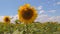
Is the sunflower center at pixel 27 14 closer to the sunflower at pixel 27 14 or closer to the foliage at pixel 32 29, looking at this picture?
the sunflower at pixel 27 14

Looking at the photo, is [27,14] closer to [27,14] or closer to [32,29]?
[27,14]

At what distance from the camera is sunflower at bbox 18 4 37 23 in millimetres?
1715

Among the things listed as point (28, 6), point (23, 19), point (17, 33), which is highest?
point (28, 6)

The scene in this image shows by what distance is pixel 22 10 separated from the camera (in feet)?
5.66

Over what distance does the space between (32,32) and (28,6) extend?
15.6 inches

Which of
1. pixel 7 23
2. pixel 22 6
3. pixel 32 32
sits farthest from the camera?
pixel 7 23

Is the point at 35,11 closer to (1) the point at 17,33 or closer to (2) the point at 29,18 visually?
(2) the point at 29,18

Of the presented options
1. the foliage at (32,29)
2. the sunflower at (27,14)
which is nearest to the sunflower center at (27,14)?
the sunflower at (27,14)

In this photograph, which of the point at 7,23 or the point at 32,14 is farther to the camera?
the point at 7,23

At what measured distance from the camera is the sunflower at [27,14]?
1.71m

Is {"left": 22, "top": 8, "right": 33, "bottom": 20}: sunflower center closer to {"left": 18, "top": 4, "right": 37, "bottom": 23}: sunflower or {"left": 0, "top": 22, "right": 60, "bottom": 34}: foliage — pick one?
{"left": 18, "top": 4, "right": 37, "bottom": 23}: sunflower

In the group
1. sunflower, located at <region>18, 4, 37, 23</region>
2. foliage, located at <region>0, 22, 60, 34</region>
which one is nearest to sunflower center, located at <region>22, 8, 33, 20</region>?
sunflower, located at <region>18, 4, 37, 23</region>

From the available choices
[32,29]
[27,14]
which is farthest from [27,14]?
[32,29]

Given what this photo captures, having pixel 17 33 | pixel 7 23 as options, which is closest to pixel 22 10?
pixel 17 33
